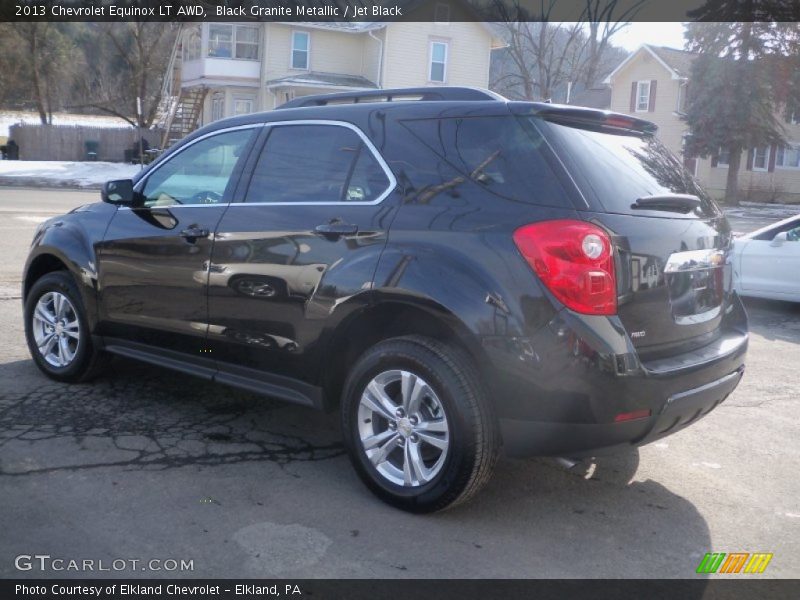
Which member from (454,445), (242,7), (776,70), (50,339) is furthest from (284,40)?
(454,445)

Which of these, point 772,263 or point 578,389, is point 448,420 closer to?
point 578,389

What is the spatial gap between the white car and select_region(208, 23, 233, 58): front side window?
3323 cm

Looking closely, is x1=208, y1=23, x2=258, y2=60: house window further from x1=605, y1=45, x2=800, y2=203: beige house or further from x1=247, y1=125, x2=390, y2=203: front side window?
x1=247, y1=125, x2=390, y2=203: front side window

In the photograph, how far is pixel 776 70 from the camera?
38.9 m

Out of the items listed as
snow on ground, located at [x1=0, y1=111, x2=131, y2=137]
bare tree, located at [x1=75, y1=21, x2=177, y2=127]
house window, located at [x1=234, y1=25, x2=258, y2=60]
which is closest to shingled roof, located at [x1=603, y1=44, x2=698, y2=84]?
house window, located at [x1=234, y1=25, x2=258, y2=60]

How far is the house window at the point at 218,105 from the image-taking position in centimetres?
4178

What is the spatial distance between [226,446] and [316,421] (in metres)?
0.71

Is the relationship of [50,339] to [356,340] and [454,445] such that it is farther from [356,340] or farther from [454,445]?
[454,445]

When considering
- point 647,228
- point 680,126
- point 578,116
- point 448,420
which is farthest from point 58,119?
point 647,228

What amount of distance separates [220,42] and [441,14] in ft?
33.0

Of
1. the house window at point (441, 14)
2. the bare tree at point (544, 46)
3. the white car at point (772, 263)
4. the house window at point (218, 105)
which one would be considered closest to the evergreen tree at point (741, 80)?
the bare tree at point (544, 46)

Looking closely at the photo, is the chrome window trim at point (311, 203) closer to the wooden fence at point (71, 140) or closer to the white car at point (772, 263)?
the white car at point (772, 263)

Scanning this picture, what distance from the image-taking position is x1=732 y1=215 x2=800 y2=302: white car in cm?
1012

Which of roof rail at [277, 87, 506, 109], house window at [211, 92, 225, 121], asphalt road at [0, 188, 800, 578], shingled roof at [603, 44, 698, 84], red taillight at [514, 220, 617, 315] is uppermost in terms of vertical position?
shingled roof at [603, 44, 698, 84]
